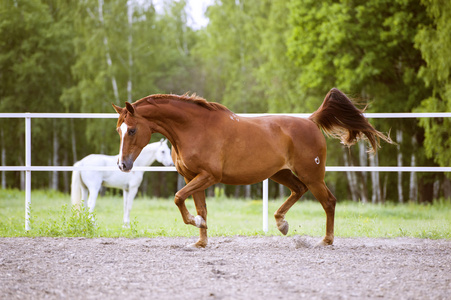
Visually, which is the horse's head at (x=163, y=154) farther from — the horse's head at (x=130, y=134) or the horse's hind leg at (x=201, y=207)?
the horse's head at (x=130, y=134)

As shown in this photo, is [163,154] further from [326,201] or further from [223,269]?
[223,269]

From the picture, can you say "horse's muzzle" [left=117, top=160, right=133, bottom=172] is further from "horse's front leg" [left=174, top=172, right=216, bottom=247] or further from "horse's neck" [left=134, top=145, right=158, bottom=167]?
"horse's neck" [left=134, top=145, right=158, bottom=167]

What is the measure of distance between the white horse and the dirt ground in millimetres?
1830

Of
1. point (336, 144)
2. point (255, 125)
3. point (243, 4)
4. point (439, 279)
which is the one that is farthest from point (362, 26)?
point (439, 279)

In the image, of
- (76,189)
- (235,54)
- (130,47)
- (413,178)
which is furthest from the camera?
(235,54)

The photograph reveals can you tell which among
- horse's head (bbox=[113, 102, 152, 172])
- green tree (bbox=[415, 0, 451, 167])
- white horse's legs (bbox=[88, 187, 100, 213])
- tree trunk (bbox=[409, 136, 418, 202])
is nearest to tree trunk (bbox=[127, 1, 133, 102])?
tree trunk (bbox=[409, 136, 418, 202])

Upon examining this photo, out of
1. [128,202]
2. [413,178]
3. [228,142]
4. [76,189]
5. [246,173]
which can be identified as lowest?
[413,178]

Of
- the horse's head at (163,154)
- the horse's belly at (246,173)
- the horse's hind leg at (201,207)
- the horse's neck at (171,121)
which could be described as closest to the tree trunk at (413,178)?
the horse's head at (163,154)

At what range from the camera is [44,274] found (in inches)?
173

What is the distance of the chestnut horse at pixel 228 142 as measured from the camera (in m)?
5.37

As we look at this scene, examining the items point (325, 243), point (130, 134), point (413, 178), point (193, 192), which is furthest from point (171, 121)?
point (413, 178)

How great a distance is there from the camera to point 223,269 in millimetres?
4562

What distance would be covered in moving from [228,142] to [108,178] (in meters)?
4.05

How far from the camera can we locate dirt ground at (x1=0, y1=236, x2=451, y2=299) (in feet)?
12.1
